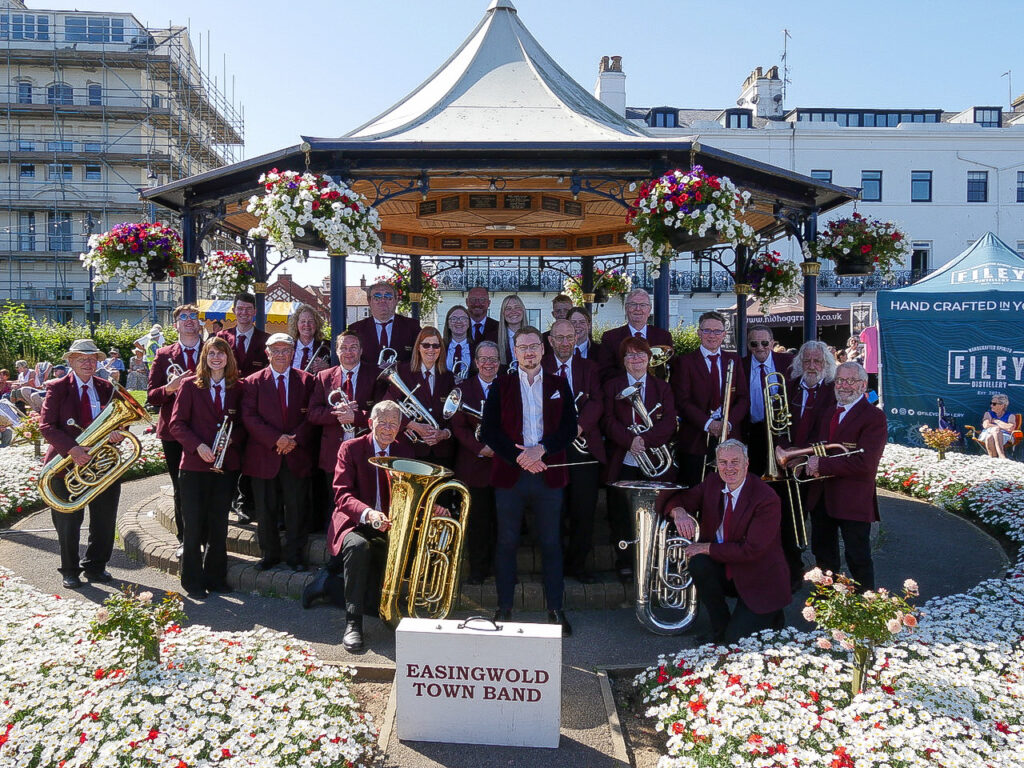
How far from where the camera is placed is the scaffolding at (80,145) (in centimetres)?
4162

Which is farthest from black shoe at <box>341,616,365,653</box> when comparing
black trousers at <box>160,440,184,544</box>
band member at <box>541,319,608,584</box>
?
black trousers at <box>160,440,184,544</box>

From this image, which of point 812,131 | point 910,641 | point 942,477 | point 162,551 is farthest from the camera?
point 812,131

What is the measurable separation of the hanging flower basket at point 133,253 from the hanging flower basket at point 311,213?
2683 millimetres

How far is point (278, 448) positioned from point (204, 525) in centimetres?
99

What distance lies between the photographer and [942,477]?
10.7 metres

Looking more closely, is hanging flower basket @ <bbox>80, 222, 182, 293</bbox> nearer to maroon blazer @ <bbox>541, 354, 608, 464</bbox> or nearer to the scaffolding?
maroon blazer @ <bbox>541, 354, 608, 464</bbox>

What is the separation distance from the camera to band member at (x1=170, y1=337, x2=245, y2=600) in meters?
6.44

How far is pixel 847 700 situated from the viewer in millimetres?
4207

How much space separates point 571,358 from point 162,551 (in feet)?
14.1

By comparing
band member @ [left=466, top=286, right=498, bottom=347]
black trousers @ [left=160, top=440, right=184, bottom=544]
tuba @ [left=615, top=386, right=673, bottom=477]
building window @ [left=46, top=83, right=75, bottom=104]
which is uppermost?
building window @ [left=46, top=83, right=75, bottom=104]

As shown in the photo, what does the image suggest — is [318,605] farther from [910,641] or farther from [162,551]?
[910,641]

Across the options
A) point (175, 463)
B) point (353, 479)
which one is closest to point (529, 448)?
point (353, 479)

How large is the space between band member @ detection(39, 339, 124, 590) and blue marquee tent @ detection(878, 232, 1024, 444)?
1313 cm

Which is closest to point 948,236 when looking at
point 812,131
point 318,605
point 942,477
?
point 812,131
